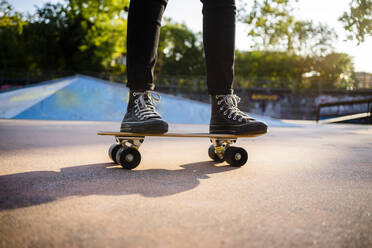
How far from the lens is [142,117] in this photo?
1.62 meters

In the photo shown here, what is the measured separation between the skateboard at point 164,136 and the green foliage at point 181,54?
3882cm

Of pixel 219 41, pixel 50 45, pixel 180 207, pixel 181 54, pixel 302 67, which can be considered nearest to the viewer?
pixel 180 207

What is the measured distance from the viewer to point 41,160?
1741mm

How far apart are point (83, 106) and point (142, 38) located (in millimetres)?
7790

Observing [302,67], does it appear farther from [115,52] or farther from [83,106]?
[83,106]

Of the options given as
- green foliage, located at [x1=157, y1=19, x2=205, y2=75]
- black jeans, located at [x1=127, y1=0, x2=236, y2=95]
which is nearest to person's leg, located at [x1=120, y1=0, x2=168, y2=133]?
black jeans, located at [x1=127, y1=0, x2=236, y2=95]

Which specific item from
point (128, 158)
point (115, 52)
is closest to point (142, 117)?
point (128, 158)

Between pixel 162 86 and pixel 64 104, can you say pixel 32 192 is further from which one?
pixel 162 86

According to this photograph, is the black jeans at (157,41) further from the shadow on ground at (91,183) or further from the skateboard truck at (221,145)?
the shadow on ground at (91,183)

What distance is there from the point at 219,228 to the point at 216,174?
728mm

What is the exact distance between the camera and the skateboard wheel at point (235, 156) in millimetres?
1711

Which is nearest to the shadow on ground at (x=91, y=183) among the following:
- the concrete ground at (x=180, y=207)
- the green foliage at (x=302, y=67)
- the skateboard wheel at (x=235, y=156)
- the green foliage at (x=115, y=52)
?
the concrete ground at (x=180, y=207)

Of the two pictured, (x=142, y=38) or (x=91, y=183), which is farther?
(x=142, y=38)

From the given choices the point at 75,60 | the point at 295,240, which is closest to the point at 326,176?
the point at 295,240
